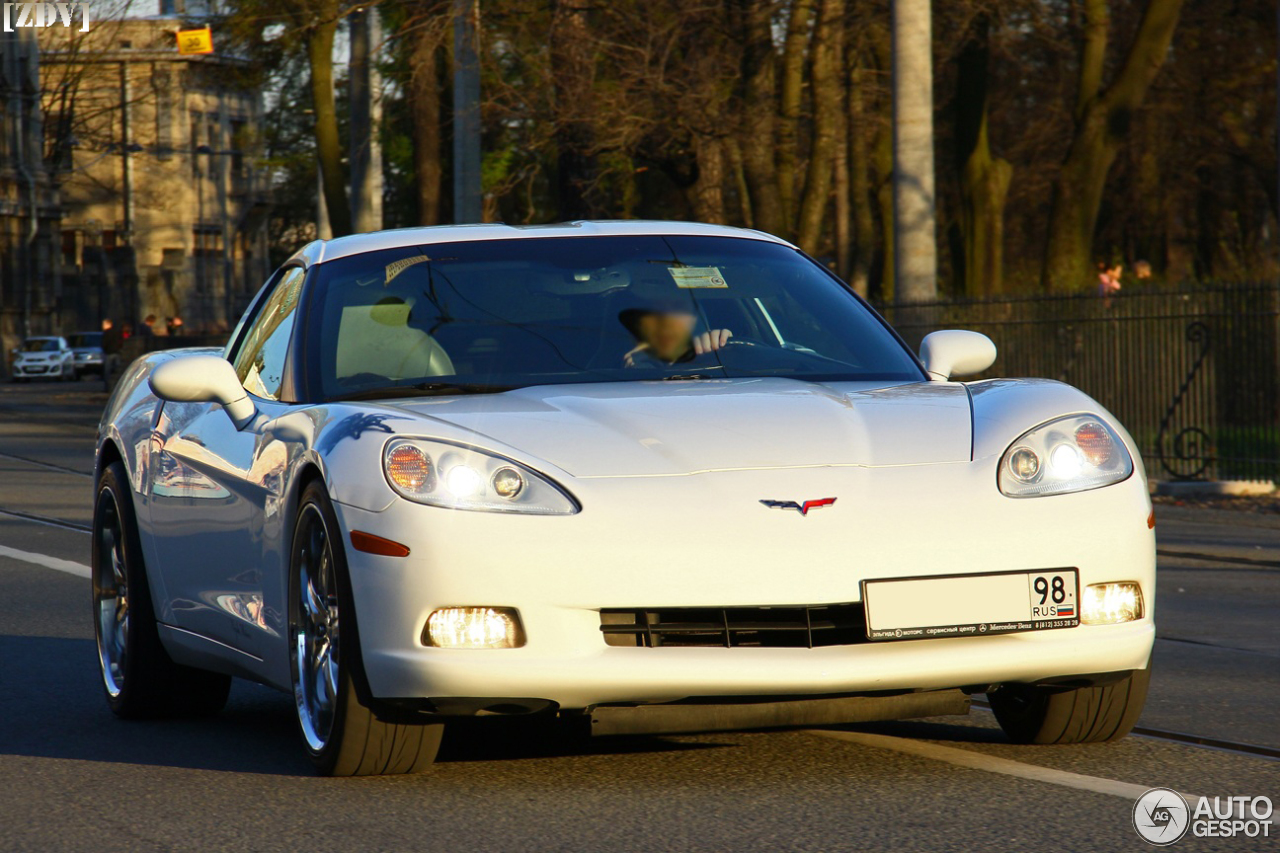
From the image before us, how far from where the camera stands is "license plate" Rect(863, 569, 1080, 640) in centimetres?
491

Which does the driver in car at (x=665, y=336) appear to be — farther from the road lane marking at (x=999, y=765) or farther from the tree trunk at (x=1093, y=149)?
the tree trunk at (x=1093, y=149)

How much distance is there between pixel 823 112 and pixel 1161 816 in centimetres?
2073

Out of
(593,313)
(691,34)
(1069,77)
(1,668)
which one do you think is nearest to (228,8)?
(691,34)

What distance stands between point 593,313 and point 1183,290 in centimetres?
1271

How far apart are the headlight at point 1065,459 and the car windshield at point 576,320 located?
843 millimetres

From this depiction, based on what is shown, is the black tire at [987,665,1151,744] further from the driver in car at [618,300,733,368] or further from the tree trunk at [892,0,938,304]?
the tree trunk at [892,0,938,304]

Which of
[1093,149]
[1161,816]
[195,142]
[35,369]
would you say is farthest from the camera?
[195,142]

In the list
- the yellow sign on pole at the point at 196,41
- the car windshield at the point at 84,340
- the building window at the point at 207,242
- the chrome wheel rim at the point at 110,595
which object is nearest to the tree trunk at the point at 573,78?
the yellow sign on pole at the point at 196,41

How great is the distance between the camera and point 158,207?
282 feet

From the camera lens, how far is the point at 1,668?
25.7 ft

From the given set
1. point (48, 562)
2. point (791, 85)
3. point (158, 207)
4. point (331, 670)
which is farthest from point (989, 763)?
point (158, 207)

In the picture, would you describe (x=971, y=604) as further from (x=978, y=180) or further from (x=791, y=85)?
(x=978, y=180)

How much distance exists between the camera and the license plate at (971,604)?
4.91 m

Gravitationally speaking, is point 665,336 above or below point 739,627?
above
